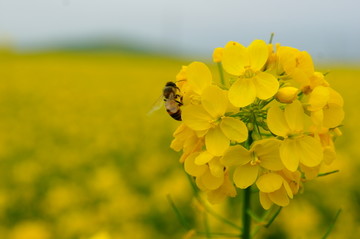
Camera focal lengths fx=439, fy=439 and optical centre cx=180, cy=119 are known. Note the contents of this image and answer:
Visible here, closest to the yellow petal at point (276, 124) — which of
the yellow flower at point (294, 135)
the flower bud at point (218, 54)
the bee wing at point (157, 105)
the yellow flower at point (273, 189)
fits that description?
the yellow flower at point (294, 135)

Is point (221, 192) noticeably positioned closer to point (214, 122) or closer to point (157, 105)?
point (214, 122)

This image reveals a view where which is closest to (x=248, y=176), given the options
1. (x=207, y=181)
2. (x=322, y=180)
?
(x=207, y=181)

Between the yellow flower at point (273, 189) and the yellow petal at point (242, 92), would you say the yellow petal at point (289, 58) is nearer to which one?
the yellow petal at point (242, 92)

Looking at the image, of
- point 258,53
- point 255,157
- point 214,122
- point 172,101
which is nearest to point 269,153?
point 255,157

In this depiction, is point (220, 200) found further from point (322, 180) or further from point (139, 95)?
point (139, 95)

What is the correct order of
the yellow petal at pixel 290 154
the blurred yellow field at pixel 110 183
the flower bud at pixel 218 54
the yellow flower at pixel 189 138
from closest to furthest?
the yellow petal at pixel 290 154 → the yellow flower at pixel 189 138 → the flower bud at pixel 218 54 → the blurred yellow field at pixel 110 183
